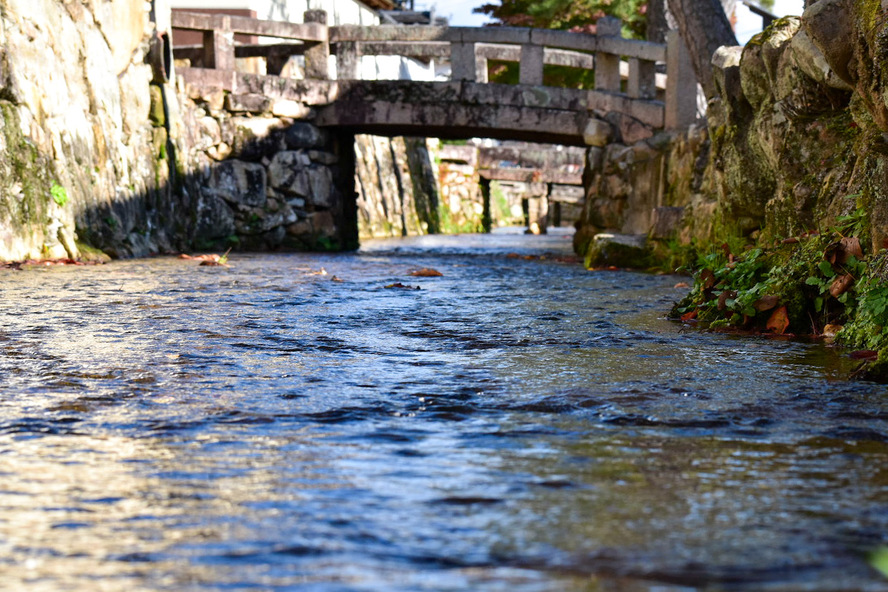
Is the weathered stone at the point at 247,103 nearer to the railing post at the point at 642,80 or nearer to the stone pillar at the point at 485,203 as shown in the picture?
the railing post at the point at 642,80

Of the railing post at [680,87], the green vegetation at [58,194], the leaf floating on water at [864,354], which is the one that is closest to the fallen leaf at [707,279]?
the leaf floating on water at [864,354]

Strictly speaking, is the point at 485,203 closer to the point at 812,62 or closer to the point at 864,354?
the point at 812,62

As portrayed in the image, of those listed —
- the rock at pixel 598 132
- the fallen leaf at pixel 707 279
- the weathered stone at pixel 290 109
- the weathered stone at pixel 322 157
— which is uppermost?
the weathered stone at pixel 290 109

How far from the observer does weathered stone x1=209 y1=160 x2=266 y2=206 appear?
14.1 metres

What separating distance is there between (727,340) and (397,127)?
10.8m

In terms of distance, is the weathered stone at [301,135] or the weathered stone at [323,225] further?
the weathered stone at [323,225]

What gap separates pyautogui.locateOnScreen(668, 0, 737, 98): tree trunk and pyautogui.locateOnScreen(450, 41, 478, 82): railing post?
3118 millimetres

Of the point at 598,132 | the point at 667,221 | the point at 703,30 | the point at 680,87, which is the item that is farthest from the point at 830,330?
the point at 598,132

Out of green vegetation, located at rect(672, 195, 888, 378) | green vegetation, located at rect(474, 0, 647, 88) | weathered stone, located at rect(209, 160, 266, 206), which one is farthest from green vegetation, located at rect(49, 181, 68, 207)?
green vegetation, located at rect(474, 0, 647, 88)

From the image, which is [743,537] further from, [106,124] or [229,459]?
[106,124]

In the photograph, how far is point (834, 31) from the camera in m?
4.41

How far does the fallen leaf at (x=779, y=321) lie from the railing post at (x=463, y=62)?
9889 mm

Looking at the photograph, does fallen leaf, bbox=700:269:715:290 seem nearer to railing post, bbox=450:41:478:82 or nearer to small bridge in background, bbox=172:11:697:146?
small bridge in background, bbox=172:11:697:146

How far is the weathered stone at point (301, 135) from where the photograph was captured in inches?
567
